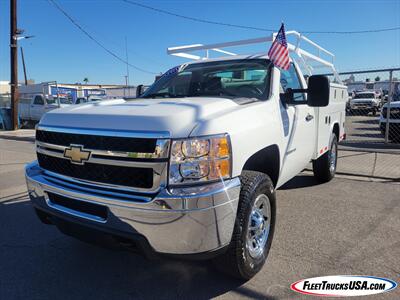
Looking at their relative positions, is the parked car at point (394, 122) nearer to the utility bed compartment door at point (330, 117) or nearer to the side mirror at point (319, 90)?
the utility bed compartment door at point (330, 117)

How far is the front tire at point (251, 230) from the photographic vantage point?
9.00 feet

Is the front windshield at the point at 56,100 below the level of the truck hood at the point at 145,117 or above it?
above

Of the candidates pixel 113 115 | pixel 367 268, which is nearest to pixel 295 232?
pixel 367 268

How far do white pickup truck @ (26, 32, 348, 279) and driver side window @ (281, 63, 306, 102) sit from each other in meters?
0.47

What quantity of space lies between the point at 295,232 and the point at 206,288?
62.0 inches

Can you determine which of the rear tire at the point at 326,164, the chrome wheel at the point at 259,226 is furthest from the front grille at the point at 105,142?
the rear tire at the point at 326,164

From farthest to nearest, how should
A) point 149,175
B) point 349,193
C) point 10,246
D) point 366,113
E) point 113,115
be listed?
point 366,113 → point 349,193 → point 10,246 → point 113,115 → point 149,175

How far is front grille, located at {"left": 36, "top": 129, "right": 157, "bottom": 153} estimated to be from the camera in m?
2.48

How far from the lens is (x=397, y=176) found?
6.81 m

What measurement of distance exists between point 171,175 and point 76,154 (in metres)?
0.84

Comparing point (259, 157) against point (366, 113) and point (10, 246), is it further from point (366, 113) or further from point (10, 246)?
point (366, 113)

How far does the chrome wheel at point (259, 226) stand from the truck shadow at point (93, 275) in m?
0.32

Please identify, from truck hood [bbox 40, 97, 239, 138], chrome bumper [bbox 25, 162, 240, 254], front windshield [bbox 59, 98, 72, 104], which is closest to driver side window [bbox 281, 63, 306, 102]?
truck hood [bbox 40, 97, 239, 138]

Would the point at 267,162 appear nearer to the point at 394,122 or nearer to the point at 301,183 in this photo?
the point at 301,183
